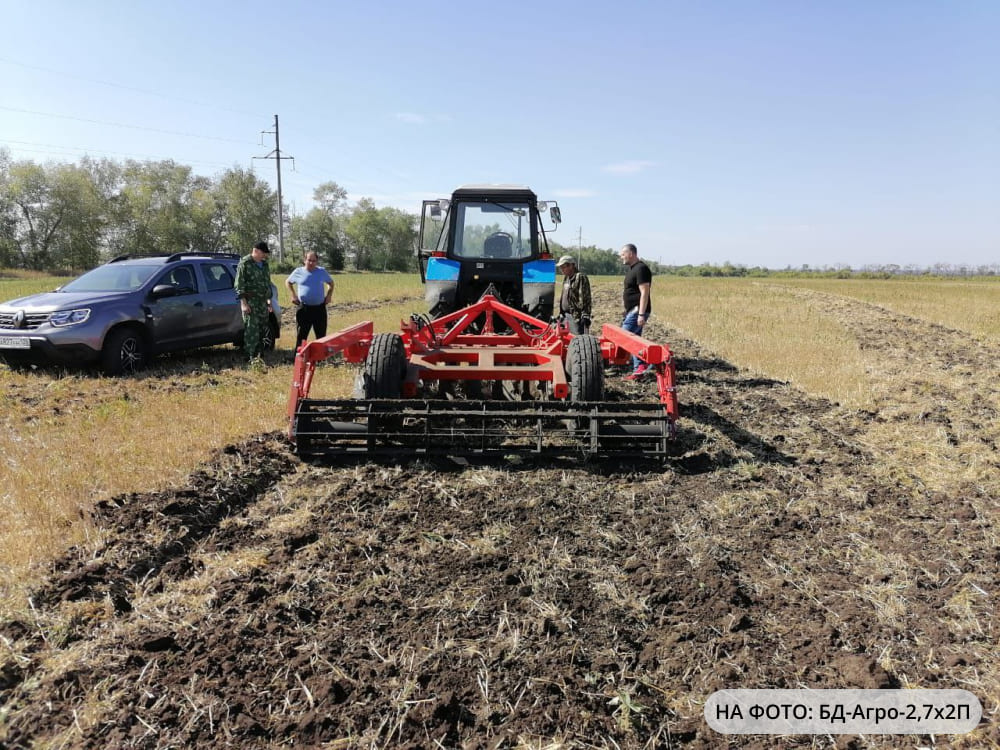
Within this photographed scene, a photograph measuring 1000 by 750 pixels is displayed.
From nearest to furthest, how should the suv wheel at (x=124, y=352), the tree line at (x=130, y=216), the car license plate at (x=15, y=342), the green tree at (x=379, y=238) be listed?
the car license plate at (x=15, y=342) → the suv wheel at (x=124, y=352) → the tree line at (x=130, y=216) → the green tree at (x=379, y=238)

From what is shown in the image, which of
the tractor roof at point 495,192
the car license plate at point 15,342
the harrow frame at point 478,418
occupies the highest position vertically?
the tractor roof at point 495,192

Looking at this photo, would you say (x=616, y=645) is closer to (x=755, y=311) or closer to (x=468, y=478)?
(x=468, y=478)

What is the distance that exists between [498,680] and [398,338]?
137 inches

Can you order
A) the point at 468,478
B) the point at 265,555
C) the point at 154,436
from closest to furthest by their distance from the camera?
the point at 265,555
the point at 468,478
the point at 154,436

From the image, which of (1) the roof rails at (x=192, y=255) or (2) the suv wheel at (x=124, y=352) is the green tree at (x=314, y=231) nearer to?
(1) the roof rails at (x=192, y=255)

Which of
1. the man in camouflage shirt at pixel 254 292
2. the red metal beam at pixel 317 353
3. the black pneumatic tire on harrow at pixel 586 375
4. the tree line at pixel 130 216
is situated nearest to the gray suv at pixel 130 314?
the man in camouflage shirt at pixel 254 292

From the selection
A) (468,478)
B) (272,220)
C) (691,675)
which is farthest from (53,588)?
(272,220)

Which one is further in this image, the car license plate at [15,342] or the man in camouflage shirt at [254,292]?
the man in camouflage shirt at [254,292]

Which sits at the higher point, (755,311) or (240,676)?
(755,311)

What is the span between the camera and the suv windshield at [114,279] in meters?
8.20

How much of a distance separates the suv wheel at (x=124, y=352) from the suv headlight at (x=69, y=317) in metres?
0.36

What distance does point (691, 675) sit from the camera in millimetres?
2436

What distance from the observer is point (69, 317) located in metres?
7.46

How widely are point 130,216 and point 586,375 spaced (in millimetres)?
59538
